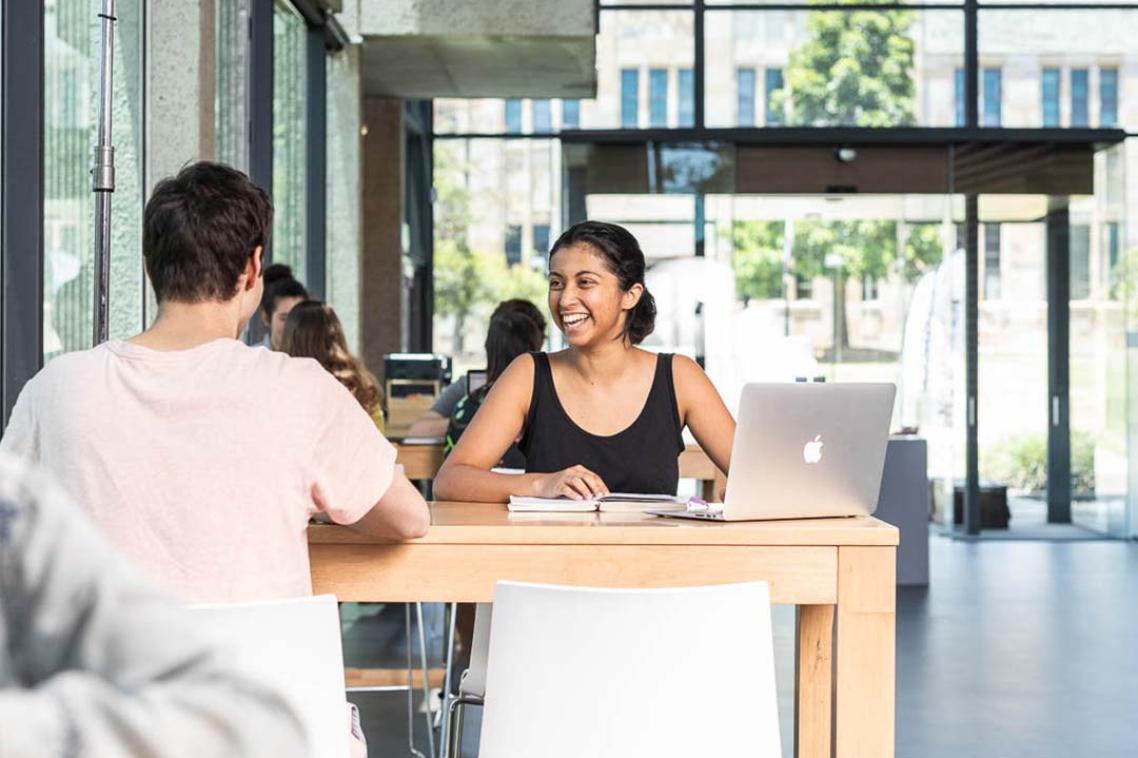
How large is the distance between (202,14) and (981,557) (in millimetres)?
6097

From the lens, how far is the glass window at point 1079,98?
11281 millimetres

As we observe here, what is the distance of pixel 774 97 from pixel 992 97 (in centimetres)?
159

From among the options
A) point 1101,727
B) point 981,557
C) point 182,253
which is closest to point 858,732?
point 182,253

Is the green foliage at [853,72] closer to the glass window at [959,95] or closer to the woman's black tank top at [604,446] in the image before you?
the glass window at [959,95]

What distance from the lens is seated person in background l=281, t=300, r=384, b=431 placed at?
489cm

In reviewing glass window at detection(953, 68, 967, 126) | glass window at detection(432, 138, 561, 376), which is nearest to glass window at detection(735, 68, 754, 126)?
glass window at detection(432, 138, 561, 376)

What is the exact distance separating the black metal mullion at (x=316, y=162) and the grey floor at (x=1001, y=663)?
2.61 metres

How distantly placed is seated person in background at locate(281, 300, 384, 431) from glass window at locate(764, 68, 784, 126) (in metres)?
6.90

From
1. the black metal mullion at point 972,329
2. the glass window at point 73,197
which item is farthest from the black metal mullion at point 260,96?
the black metal mullion at point 972,329

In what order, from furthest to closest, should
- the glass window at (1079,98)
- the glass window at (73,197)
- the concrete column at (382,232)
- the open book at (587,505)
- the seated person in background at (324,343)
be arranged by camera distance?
the glass window at (1079,98), the concrete column at (382,232), the seated person in background at (324,343), the glass window at (73,197), the open book at (587,505)

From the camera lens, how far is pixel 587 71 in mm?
9773

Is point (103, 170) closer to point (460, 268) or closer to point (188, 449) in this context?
point (188, 449)

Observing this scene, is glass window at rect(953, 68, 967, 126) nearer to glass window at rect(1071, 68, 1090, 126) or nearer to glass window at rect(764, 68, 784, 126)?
glass window at rect(1071, 68, 1090, 126)

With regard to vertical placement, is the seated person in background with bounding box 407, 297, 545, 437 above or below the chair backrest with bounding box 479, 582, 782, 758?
above
